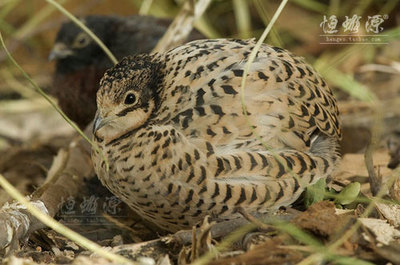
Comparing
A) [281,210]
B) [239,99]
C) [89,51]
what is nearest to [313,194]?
[281,210]

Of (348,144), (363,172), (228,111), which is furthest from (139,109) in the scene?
(348,144)

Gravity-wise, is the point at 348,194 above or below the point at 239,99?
below

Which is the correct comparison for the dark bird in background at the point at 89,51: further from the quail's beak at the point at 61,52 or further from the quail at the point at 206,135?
the quail at the point at 206,135

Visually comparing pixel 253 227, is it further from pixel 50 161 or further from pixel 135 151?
pixel 50 161
